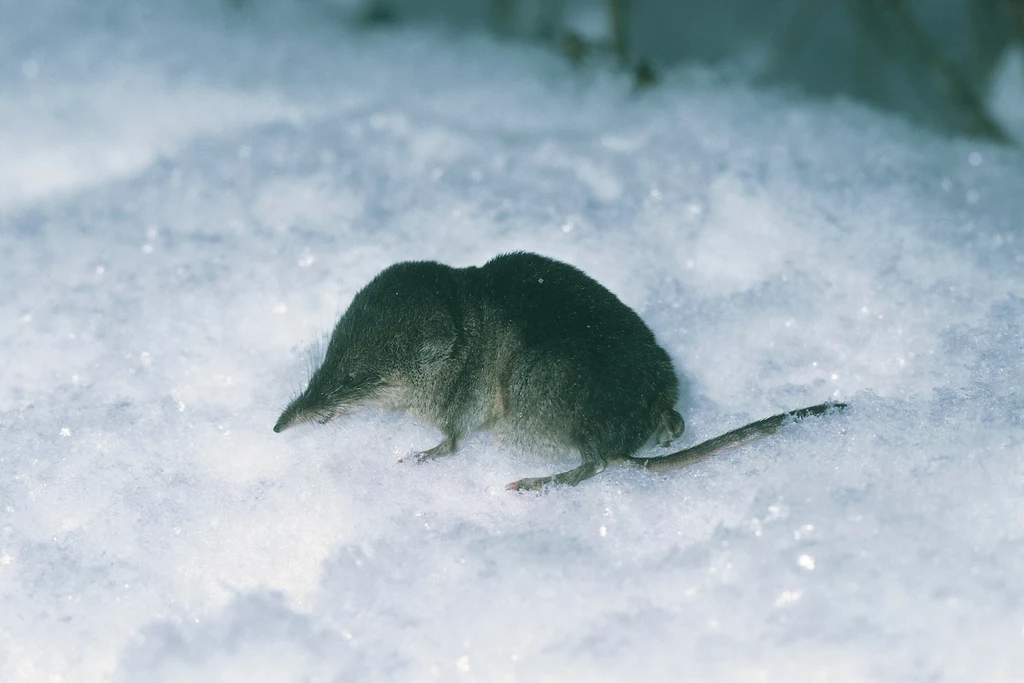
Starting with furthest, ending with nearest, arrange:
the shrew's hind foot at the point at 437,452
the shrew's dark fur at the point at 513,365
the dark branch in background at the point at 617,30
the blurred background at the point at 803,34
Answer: the blurred background at the point at 803,34 → the dark branch in background at the point at 617,30 → the shrew's hind foot at the point at 437,452 → the shrew's dark fur at the point at 513,365

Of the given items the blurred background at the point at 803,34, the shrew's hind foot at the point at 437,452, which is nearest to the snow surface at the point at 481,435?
the shrew's hind foot at the point at 437,452

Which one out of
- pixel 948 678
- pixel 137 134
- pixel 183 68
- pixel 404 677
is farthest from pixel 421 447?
pixel 183 68

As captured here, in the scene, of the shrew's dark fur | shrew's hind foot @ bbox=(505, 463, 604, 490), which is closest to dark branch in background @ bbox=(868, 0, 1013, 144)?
the shrew's dark fur

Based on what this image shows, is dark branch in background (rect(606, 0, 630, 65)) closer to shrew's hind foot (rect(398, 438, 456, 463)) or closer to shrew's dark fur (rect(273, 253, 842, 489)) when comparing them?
shrew's dark fur (rect(273, 253, 842, 489))

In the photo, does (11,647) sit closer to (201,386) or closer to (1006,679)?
(201,386)

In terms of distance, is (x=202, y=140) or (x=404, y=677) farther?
(x=202, y=140)

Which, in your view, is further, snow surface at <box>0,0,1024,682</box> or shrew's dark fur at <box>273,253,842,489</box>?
shrew's dark fur at <box>273,253,842,489</box>

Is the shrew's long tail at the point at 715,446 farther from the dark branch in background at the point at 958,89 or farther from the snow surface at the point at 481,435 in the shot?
the dark branch in background at the point at 958,89
